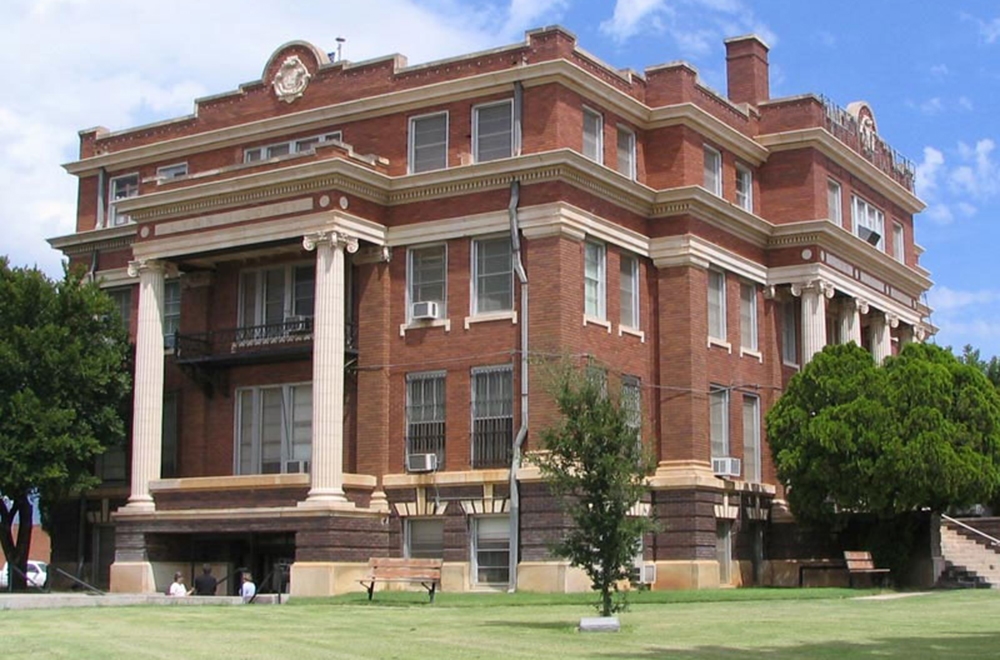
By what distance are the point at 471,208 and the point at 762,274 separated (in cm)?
1102

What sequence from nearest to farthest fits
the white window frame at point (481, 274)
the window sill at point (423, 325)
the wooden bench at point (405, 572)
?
the wooden bench at point (405, 572) < the white window frame at point (481, 274) < the window sill at point (423, 325)

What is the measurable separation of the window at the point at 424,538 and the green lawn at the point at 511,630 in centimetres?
643

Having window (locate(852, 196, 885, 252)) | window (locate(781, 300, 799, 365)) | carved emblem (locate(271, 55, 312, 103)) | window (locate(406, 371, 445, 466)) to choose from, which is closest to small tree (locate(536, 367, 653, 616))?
window (locate(406, 371, 445, 466))

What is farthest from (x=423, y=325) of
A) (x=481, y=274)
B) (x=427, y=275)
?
(x=481, y=274)

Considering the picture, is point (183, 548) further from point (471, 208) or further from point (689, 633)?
point (689, 633)

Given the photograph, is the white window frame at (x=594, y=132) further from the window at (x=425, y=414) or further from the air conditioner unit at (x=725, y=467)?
the air conditioner unit at (x=725, y=467)

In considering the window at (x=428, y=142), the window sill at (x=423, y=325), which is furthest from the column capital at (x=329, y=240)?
the window at (x=428, y=142)

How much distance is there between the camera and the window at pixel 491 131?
3928 centimetres

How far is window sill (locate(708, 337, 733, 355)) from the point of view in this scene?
42.0 m

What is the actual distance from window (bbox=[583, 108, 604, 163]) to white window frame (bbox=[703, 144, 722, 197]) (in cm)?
Answer: 449

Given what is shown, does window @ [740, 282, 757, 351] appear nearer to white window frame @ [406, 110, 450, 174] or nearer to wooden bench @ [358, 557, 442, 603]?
white window frame @ [406, 110, 450, 174]

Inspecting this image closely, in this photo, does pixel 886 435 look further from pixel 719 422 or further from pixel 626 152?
pixel 626 152

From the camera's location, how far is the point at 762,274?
45219 mm

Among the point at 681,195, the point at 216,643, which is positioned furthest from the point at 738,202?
the point at 216,643
